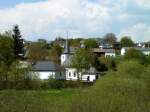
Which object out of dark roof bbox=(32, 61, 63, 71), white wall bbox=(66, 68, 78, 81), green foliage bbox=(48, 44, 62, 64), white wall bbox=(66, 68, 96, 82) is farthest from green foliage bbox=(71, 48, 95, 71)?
green foliage bbox=(48, 44, 62, 64)

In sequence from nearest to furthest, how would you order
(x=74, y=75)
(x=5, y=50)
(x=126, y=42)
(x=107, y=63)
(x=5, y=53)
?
(x=5, y=50)
(x=5, y=53)
(x=107, y=63)
(x=74, y=75)
(x=126, y=42)

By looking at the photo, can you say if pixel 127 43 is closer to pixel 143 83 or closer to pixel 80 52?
pixel 80 52

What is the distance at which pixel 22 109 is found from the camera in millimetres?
12047

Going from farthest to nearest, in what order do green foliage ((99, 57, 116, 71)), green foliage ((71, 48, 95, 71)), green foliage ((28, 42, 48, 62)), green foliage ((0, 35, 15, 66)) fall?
green foliage ((28, 42, 48, 62)), green foliage ((99, 57, 116, 71)), green foliage ((71, 48, 95, 71)), green foliage ((0, 35, 15, 66))

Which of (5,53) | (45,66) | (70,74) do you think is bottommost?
(70,74)

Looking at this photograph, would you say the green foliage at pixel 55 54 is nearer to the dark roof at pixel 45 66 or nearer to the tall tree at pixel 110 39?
the dark roof at pixel 45 66

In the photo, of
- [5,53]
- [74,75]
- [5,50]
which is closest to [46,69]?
[74,75]

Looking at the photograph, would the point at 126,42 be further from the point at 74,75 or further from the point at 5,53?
the point at 5,53

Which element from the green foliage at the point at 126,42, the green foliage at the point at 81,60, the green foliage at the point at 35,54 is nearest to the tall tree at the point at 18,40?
the green foliage at the point at 35,54

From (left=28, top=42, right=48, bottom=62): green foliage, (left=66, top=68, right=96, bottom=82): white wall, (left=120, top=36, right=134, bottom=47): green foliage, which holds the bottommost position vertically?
(left=66, top=68, right=96, bottom=82): white wall

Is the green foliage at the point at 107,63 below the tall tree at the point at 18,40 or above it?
below

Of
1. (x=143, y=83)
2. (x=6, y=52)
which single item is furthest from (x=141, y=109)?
(x=6, y=52)

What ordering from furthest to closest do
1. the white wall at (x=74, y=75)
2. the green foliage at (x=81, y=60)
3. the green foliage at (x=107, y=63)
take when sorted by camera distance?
the green foliage at (x=107, y=63) < the white wall at (x=74, y=75) < the green foliage at (x=81, y=60)

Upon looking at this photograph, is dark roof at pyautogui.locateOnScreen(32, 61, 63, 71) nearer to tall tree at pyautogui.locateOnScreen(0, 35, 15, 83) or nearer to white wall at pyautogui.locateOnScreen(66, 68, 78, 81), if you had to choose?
white wall at pyautogui.locateOnScreen(66, 68, 78, 81)
